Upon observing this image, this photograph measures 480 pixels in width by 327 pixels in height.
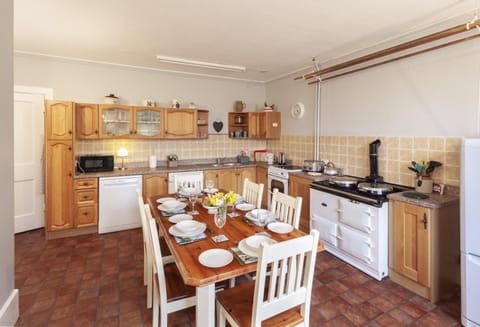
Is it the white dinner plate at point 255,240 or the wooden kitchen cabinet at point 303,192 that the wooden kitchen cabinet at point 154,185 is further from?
the white dinner plate at point 255,240

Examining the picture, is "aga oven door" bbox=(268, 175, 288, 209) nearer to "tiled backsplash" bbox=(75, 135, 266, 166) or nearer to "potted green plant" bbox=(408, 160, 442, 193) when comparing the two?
"tiled backsplash" bbox=(75, 135, 266, 166)

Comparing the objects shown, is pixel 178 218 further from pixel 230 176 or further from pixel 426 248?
pixel 230 176

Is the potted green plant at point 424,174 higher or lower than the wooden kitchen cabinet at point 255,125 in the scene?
lower

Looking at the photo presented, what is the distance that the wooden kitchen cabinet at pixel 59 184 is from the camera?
338cm

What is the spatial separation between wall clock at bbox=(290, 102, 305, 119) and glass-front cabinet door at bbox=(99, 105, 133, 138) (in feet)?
9.05

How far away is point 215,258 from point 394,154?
8.33 feet

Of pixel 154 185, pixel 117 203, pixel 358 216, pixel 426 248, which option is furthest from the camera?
pixel 154 185

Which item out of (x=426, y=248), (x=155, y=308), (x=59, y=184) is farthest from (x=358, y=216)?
(x=59, y=184)

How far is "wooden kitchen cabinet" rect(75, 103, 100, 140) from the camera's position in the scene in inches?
146

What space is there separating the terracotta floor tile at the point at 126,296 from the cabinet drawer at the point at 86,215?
1.69 feet

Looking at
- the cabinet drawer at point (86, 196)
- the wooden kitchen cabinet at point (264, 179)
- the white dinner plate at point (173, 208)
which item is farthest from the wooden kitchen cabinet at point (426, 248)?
the cabinet drawer at point (86, 196)

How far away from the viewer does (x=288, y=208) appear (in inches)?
87.3

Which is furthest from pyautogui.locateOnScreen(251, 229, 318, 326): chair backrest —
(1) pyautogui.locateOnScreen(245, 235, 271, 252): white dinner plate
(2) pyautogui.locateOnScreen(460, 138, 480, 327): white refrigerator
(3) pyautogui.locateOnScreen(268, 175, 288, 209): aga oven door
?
(3) pyautogui.locateOnScreen(268, 175, 288, 209): aga oven door

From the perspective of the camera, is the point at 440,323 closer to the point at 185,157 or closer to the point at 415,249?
the point at 415,249
